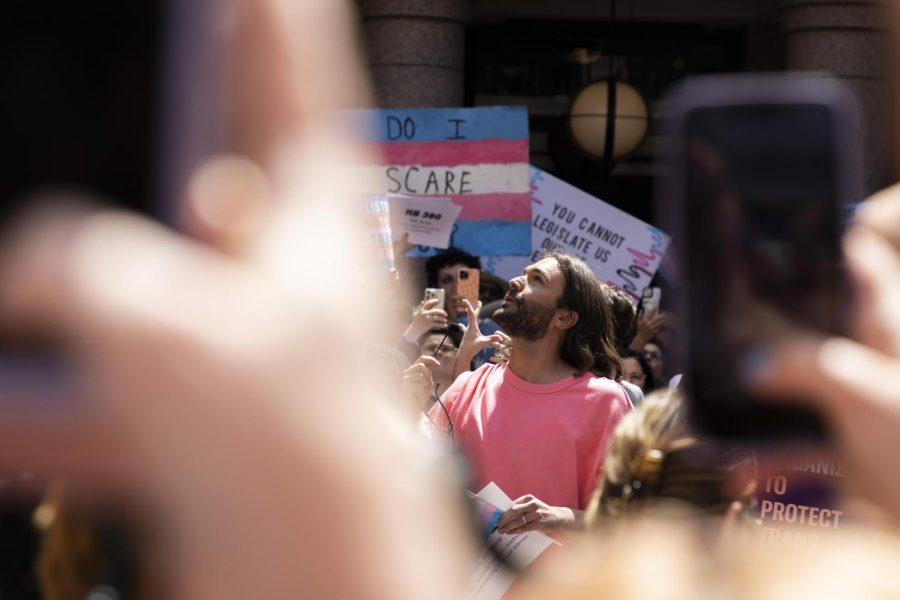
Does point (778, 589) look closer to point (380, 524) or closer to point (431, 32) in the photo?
point (380, 524)

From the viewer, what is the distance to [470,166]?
717 cm

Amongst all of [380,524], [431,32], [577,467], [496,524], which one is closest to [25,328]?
[380,524]

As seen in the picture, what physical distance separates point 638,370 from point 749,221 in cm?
556

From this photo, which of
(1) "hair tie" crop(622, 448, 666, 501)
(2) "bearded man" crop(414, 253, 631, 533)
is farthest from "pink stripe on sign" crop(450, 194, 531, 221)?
(1) "hair tie" crop(622, 448, 666, 501)

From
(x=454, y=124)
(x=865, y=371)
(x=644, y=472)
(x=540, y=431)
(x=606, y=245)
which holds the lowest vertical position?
(x=540, y=431)

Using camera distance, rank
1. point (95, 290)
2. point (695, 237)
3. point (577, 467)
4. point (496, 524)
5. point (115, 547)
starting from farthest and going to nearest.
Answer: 1. point (577, 467)
2. point (496, 524)
3. point (695, 237)
4. point (115, 547)
5. point (95, 290)

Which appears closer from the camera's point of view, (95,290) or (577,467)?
(95,290)

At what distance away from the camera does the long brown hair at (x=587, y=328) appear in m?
4.84

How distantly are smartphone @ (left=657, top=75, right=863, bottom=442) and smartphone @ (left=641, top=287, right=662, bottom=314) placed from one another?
6226 mm

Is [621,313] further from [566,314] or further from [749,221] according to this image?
[749,221]

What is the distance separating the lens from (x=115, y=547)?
56cm

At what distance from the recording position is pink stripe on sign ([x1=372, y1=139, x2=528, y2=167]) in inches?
281

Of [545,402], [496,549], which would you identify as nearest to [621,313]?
[545,402]

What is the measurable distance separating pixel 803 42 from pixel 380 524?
9228 mm
